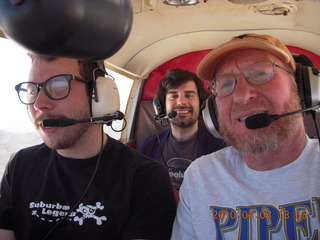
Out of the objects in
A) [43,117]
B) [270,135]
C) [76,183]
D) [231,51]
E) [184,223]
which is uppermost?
[231,51]

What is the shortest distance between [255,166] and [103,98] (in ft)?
2.25

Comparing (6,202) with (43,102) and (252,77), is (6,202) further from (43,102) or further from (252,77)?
(252,77)

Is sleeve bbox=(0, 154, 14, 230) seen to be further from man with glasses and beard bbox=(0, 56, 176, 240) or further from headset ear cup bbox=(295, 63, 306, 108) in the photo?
headset ear cup bbox=(295, 63, 306, 108)

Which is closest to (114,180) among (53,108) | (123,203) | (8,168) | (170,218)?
(123,203)

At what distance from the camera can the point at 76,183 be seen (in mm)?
1213

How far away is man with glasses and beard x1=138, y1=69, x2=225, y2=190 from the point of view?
2377 mm

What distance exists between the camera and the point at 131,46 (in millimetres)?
2824

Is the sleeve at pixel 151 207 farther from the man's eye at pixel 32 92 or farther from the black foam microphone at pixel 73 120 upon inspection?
the man's eye at pixel 32 92

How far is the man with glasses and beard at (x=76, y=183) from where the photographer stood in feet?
3.68

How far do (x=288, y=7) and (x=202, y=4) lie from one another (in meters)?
0.67

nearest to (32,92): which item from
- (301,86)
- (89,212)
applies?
(89,212)

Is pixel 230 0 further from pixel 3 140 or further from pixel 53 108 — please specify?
pixel 3 140

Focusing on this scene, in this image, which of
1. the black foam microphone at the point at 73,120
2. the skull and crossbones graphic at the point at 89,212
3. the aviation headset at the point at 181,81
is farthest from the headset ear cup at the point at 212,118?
the aviation headset at the point at 181,81

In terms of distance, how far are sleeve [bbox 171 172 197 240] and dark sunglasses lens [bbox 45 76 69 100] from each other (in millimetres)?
642
